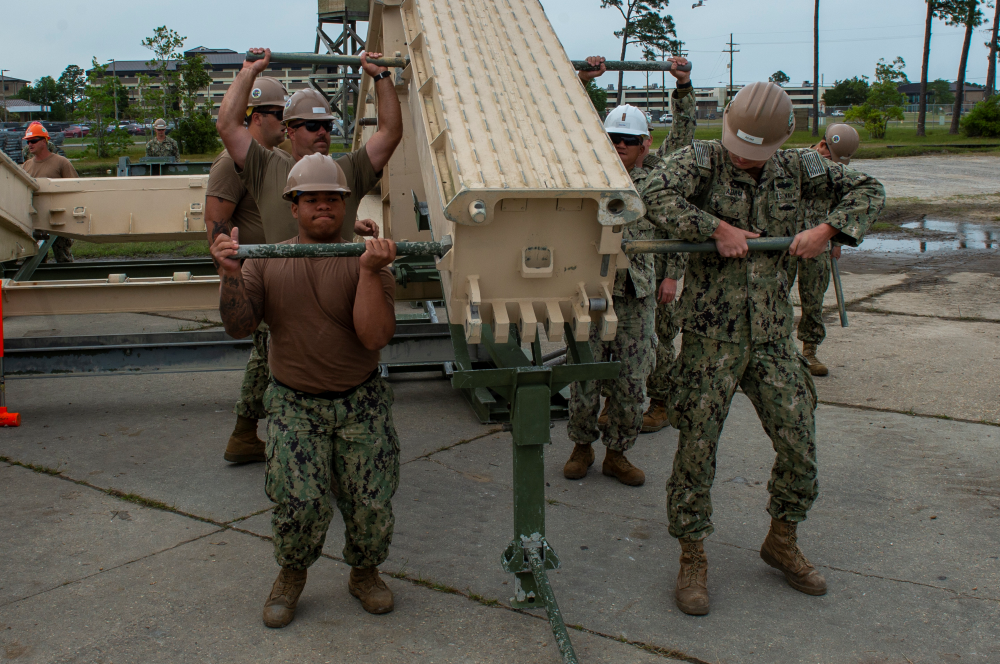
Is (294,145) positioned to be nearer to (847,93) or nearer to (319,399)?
(319,399)

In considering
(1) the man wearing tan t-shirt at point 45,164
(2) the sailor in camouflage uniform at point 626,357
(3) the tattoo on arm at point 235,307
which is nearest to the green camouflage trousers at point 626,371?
(2) the sailor in camouflage uniform at point 626,357

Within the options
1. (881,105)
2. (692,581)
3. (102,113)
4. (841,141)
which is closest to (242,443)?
(692,581)

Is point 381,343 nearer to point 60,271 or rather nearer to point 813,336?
point 813,336

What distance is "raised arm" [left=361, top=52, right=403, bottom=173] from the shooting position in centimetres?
386

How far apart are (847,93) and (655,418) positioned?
85.9 meters

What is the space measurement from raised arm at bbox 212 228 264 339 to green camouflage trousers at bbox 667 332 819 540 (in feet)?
5.25

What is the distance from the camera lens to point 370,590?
318 centimetres

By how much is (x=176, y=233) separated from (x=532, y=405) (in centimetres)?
554

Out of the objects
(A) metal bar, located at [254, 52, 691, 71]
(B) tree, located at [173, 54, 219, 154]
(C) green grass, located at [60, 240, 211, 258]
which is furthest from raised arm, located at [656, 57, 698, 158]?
(B) tree, located at [173, 54, 219, 154]

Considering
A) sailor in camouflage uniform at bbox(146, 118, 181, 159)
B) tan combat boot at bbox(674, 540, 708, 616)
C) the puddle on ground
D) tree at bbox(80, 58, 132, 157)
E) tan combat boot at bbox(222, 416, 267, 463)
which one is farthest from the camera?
tree at bbox(80, 58, 132, 157)

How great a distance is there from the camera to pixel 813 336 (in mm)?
6262

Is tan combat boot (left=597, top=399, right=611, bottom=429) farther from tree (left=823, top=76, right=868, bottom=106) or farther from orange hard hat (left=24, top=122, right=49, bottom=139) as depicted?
tree (left=823, top=76, right=868, bottom=106)

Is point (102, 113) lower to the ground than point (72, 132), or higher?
lower

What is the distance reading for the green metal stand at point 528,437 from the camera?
2871mm
